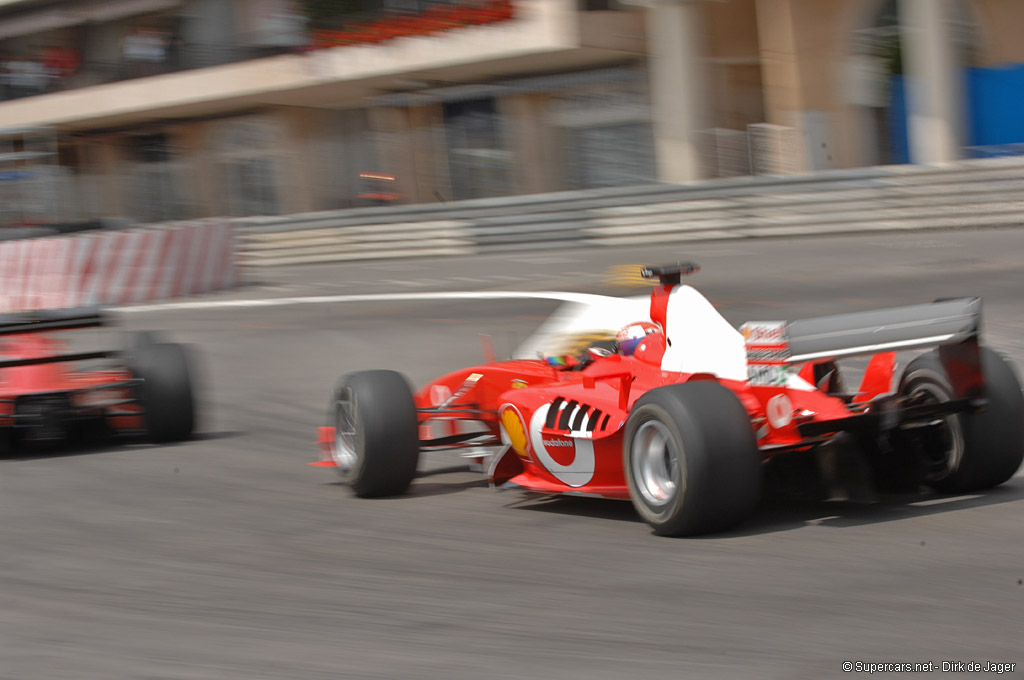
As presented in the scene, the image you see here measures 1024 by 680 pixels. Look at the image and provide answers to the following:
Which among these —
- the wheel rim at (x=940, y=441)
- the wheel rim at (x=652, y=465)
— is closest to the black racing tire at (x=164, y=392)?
the wheel rim at (x=652, y=465)

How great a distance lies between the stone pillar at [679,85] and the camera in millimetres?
23703

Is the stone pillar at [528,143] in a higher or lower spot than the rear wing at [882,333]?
higher

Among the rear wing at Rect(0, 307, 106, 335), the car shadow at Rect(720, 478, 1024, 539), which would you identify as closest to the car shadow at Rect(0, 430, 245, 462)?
the rear wing at Rect(0, 307, 106, 335)

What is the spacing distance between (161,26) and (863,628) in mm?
34820

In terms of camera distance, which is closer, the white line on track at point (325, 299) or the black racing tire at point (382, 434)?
the black racing tire at point (382, 434)

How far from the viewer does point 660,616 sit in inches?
164

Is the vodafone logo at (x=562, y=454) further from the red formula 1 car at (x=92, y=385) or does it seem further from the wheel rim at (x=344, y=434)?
the red formula 1 car at (x=92, y=385)

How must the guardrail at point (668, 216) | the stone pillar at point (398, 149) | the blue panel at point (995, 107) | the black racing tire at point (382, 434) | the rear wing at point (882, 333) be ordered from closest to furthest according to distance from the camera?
the rear wing at point (882, 333)
the black racing tire at point (382, 434)
the guardrail at point (668, 216)
the blue panel at point (995, 107)
the stone pillar at point (398, 149)

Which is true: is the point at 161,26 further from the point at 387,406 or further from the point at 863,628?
the point at 863,628

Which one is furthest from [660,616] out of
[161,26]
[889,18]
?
[161,26]

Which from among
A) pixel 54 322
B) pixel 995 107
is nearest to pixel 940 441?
pixel 54 322

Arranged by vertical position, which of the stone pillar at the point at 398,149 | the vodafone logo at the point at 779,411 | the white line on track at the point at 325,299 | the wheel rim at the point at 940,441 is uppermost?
the stone pillar at the point at 398,149

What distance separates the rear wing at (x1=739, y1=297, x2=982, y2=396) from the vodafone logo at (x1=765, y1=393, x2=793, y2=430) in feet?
0.44

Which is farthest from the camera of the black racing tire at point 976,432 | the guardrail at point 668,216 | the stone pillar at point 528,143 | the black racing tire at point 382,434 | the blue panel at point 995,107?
the stone pillar at point 528,143
